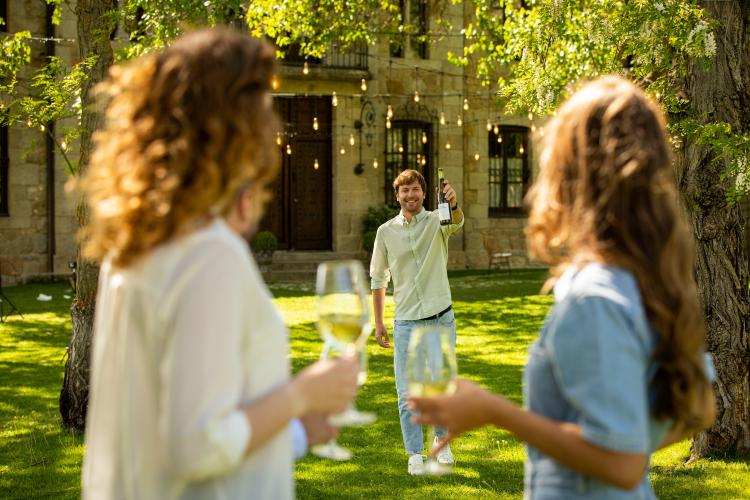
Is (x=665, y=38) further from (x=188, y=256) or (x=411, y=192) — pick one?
(x=188, y=256)

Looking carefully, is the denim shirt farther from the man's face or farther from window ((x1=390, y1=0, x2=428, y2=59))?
window ((x1=390, y1=0, x2=428, y2=59))

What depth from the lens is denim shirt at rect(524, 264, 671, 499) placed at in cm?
189

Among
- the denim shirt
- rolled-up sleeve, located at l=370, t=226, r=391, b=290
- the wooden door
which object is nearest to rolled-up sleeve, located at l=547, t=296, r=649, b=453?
the denim shirt

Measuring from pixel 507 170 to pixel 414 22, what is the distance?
526 centimetres

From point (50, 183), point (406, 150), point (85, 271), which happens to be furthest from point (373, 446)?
point (406, 150)

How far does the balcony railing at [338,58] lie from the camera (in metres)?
23.8

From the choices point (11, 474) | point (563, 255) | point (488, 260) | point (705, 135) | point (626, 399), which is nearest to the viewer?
point (626, 399)

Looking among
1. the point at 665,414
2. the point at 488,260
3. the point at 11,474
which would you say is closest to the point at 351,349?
the point at 665,414

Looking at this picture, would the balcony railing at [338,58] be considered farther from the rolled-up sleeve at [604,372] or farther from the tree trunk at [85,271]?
the rolled-up sleeve at [604,372]

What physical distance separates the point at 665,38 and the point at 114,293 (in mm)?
5496

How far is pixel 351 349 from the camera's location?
2180mm

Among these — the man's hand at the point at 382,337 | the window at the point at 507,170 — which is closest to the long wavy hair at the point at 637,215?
the man's hand at the point at 382,337

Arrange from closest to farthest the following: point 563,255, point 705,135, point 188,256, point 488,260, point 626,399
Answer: point 188,256 < point 626,399 < point 563,255 < point 705,135 < point 488,260

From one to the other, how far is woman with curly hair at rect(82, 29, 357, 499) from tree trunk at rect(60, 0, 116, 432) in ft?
19.6
